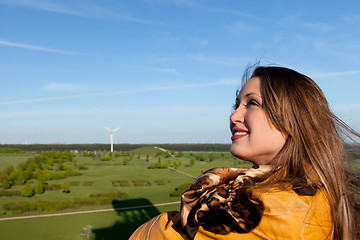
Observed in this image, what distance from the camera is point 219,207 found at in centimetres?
85

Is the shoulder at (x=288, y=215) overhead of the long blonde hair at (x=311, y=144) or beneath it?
beneath

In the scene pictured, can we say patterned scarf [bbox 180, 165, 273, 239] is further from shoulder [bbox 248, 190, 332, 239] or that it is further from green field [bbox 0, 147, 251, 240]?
green field [bbox 0, 147, 251, 240]

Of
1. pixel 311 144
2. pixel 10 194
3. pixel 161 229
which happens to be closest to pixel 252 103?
pixel 311 144

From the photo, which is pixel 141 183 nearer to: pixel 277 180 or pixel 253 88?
pixel 253 88

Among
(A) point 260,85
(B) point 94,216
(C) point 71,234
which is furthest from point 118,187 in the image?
(A) point 260,85

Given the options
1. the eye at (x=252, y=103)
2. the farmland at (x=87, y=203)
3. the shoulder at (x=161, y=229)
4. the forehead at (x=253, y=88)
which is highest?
the forehead at (x=253, y=88)

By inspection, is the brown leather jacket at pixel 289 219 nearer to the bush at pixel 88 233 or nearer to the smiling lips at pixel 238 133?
the smiling lips at pixel 238 133

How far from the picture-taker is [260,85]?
1.13m

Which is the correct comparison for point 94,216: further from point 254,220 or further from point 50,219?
point 254,220

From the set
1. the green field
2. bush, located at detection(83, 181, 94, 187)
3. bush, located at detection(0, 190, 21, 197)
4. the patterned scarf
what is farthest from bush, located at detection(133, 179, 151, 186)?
the patterned scarf

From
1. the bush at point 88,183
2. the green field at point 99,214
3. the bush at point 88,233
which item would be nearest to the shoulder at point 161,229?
the green field at point 99,214

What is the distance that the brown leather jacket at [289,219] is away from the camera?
774mm

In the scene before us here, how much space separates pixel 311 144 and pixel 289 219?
349 mm

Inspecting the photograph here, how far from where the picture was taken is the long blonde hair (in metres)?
0.95
